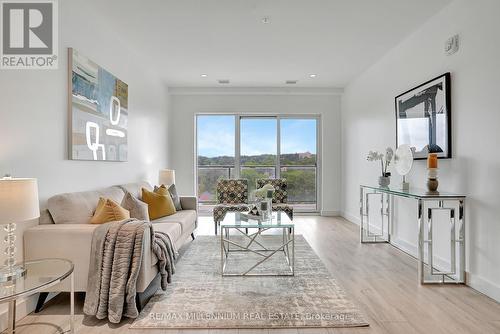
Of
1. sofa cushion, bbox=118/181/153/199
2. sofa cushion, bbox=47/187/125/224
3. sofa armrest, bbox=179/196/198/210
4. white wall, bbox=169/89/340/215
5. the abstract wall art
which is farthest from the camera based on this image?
white wall, bbox=169/89/340/215

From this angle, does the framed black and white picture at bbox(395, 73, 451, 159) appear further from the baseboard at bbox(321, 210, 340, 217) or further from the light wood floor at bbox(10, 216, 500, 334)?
the baseboard at bbox(321, 210, 340, 217)

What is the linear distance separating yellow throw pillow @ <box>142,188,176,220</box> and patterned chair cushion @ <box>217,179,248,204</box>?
158 cm

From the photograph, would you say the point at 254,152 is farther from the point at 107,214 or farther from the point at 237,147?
the point at 107,214

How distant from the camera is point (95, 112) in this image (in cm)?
324

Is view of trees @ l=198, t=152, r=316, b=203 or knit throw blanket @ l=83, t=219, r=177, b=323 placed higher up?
view of trees @ l=198, t=152, r=316, b=203

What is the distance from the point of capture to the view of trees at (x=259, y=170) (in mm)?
6637

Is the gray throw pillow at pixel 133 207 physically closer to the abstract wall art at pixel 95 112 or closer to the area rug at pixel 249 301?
the abstract wall art at pixel 95 112

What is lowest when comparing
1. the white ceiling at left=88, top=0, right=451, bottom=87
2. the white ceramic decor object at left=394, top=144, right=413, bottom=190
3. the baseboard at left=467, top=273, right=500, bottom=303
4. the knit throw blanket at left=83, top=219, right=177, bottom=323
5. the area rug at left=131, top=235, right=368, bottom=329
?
the area rug at left=131, top=235, right=368, bottom=329

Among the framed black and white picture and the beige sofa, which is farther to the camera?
the framed black and white picture

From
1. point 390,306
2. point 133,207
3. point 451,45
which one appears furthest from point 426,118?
point 133,207

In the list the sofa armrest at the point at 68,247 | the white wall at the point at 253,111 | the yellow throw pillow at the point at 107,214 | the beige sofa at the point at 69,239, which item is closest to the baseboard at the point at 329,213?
the white wall at the point at 253,111

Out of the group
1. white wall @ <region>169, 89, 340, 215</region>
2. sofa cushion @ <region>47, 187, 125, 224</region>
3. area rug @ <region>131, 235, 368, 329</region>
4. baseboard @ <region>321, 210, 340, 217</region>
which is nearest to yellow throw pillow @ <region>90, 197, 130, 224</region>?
sofa cushion @ <region>47, 187, 125, 224</region>

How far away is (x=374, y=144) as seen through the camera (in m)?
4.89

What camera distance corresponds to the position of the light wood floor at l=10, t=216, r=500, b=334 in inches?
81.7
